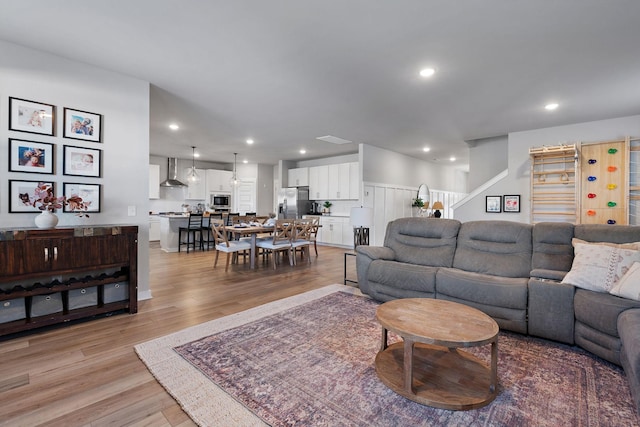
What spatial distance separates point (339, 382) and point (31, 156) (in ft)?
11.7

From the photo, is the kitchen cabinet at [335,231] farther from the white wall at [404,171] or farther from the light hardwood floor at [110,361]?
the light hardwood floor at [110,361]

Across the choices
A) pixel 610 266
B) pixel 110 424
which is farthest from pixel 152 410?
pixel 610 266

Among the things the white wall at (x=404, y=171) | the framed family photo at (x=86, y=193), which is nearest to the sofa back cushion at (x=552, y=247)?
the white wall at (x=404, y=171)

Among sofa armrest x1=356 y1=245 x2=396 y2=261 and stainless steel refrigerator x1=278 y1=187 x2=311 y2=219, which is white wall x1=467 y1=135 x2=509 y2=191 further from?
stainless steel refrigerator x1=278 y1=187 x2=311 y2=219

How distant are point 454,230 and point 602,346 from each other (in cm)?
170

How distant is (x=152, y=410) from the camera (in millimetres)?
1669

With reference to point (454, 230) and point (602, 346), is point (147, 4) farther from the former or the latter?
point (602, 346)

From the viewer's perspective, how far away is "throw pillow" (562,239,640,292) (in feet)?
7.41

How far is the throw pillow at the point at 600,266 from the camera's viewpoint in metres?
2.26

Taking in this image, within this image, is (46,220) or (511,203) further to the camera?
(511,203)

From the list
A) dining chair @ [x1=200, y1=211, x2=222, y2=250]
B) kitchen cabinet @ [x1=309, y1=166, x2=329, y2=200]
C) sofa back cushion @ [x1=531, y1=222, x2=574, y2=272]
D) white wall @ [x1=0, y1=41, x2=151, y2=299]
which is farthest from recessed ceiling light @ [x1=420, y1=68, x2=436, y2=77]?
dining chair @ [x1=200, y1=211, x2=222, y2=250]

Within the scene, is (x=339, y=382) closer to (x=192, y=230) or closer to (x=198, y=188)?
(x=192, y=230)

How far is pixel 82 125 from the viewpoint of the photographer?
3.18 metres

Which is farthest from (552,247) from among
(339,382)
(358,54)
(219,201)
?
(219,201)
